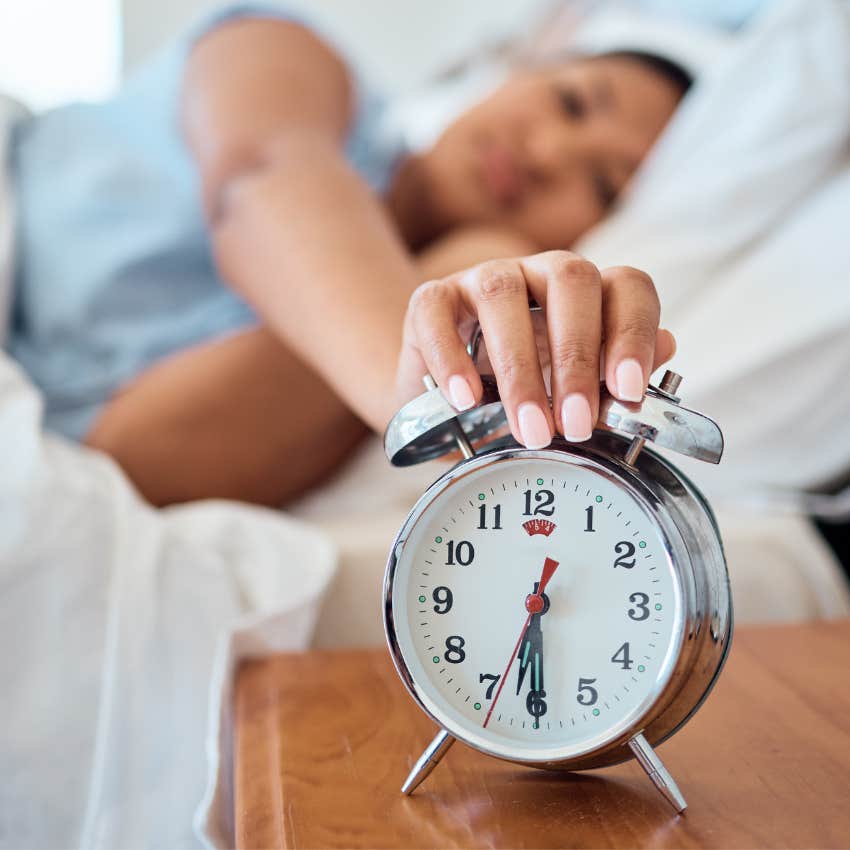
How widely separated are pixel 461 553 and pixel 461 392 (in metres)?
0.10

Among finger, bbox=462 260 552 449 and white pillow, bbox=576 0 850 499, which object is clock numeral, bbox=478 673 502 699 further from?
white pillow, bbox=576 0 850 499

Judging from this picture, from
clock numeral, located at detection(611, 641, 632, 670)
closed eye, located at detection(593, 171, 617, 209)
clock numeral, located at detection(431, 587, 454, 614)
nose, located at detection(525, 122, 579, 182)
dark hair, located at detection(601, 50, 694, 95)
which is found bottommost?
closed eye, located at detection(593, 171, 617, 209)

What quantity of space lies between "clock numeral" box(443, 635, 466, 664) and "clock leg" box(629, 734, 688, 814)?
0.32 feet

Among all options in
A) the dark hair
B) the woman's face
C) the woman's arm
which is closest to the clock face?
the woman's arm

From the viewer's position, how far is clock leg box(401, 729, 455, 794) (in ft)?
1.74

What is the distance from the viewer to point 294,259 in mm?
804

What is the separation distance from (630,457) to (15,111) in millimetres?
1149

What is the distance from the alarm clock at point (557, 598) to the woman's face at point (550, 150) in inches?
38.1

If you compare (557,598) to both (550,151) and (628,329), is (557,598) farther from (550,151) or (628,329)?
(550,151)

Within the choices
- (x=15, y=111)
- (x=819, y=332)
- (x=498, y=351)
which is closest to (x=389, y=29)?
(x=15, y=111)

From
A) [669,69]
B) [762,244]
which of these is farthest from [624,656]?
[669,69]

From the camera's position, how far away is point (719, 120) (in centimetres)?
129

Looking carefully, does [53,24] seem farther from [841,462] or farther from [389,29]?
[841,462]

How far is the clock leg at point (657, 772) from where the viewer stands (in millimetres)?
503
